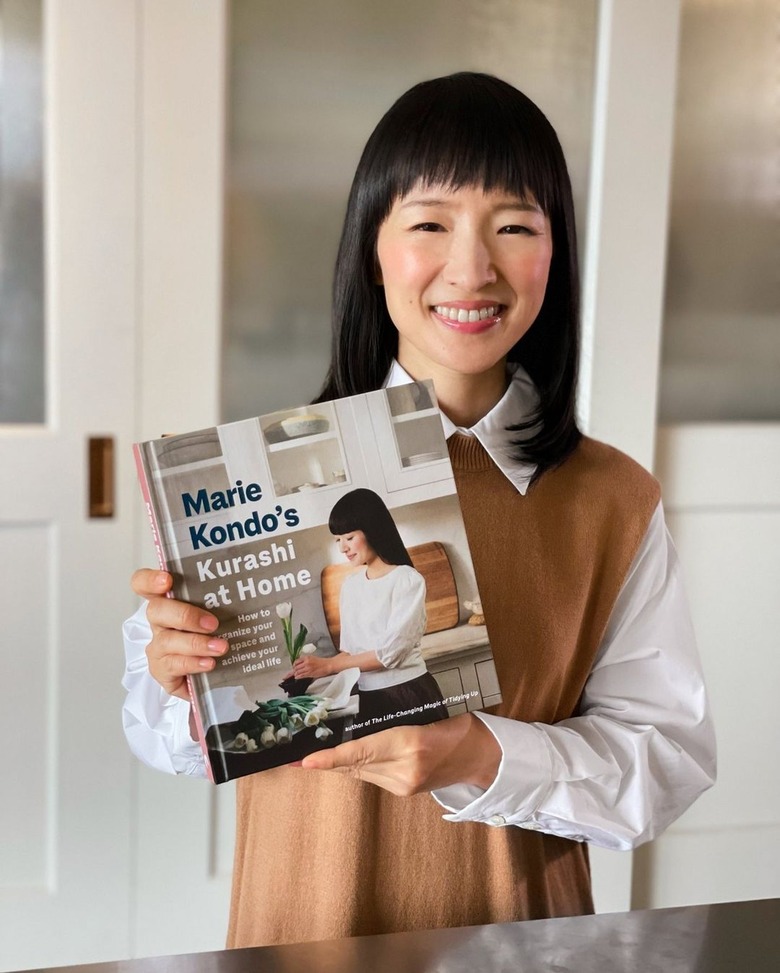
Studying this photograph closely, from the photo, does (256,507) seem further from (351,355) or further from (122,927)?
(122,927)

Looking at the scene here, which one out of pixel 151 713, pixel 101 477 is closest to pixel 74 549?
pixel 101 477

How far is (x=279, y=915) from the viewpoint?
0.96 m

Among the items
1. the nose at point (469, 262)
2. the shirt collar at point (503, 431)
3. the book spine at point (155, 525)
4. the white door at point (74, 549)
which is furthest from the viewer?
the white door at point (74, 549)

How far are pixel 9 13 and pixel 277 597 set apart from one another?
1264 mm

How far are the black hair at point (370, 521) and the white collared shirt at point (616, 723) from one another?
200 millimetres

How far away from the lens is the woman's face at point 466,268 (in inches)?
33.5

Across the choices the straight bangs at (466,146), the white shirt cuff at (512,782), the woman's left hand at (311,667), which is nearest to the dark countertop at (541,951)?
the white shirt cuff at (512,782)

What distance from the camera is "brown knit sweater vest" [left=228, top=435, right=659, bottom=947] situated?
3.06 feet

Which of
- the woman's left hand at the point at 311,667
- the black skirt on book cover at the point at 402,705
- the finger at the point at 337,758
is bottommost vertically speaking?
the finger at the point at 337,758

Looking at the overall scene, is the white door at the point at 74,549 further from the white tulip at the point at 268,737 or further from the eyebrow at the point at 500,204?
the white tulip at the point at 268,737

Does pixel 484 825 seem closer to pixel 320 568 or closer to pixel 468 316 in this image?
pixel 320 568

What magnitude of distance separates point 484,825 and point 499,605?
20 centimetres

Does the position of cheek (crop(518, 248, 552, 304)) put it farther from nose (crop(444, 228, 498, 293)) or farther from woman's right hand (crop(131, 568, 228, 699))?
woman's right hand (crop(131, 568, 228, 699))

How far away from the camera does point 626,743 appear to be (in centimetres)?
93
